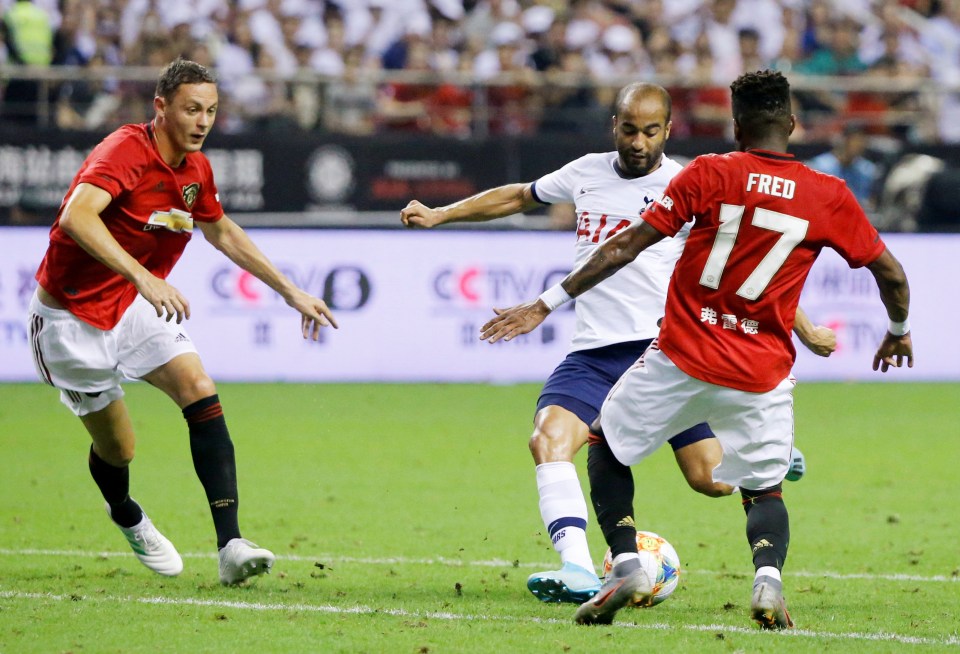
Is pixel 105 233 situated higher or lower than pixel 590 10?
lower

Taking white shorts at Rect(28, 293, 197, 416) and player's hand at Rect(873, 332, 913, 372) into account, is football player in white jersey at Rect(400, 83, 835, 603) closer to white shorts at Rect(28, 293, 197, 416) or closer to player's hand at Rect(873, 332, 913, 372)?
player's hand at Rect(873, 332, 913, 372)

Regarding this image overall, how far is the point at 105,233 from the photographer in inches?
237

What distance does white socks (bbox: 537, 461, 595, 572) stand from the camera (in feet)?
19.7

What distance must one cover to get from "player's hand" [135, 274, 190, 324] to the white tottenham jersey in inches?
71.7

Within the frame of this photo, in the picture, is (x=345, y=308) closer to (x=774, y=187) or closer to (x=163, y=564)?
(x=163, y=564)

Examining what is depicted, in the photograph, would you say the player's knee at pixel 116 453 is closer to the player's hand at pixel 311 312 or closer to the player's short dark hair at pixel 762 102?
the player's hand at pixel 311 312

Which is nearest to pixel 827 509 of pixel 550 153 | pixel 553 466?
pixel 553 466

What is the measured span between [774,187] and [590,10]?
14.2m

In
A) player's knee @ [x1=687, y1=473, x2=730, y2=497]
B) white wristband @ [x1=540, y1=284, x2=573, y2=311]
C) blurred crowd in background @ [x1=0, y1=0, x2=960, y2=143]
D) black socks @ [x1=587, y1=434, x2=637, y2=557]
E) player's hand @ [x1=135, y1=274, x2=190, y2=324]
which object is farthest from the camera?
blurred crowd in background @ [x1=0, y1=0, x2=960, y2=143]

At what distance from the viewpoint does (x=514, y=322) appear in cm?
546

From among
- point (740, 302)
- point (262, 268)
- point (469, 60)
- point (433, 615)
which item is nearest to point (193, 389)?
point (262, 268)

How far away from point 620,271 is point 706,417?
1248 millimetres

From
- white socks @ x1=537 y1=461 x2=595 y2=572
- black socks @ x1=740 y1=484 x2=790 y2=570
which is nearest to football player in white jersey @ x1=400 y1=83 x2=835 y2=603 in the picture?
white socks @ x1=537 y1=461 x2=595 y2=572

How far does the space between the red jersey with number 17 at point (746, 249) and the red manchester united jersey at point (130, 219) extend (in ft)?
7.76
